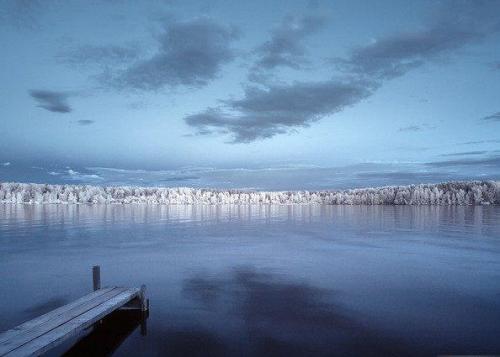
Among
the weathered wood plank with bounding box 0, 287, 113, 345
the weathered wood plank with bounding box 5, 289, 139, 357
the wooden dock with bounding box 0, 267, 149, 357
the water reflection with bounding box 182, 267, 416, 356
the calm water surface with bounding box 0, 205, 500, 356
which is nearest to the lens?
the weathered wood plank with bounding box 5, 289, 139, 357

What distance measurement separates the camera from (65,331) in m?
12.2

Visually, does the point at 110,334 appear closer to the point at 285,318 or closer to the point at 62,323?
the point at 62,323

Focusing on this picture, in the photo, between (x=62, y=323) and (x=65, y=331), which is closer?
(x=65, y=331)

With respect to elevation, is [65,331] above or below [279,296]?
above

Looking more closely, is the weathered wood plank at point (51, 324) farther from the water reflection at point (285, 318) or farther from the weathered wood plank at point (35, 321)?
the water reflection at point (285, 318)

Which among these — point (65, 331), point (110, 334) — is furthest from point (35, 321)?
point (110, 334)

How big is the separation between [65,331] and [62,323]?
75cm

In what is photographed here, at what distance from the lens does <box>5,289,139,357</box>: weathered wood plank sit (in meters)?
10.9

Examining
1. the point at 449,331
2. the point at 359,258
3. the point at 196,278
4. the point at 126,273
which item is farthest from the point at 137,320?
the point at 359,258

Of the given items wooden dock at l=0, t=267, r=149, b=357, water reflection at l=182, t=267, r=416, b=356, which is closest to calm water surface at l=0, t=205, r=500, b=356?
water reflection at l=182, t=267, r=416, b=356

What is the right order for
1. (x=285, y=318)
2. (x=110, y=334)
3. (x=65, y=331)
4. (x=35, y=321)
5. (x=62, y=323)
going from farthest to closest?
1. (x=285, y=318)
2. (x=110, y=334)
3. (x=35, y=321)
4. (x=62, y=323)
5. (x=65, y=331)

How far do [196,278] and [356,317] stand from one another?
1184 centimetres

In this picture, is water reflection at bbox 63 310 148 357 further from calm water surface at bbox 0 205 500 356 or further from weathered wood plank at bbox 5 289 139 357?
weathered wood plank at bbox 5 289 139 357

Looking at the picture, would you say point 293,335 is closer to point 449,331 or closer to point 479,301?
point 449,331
